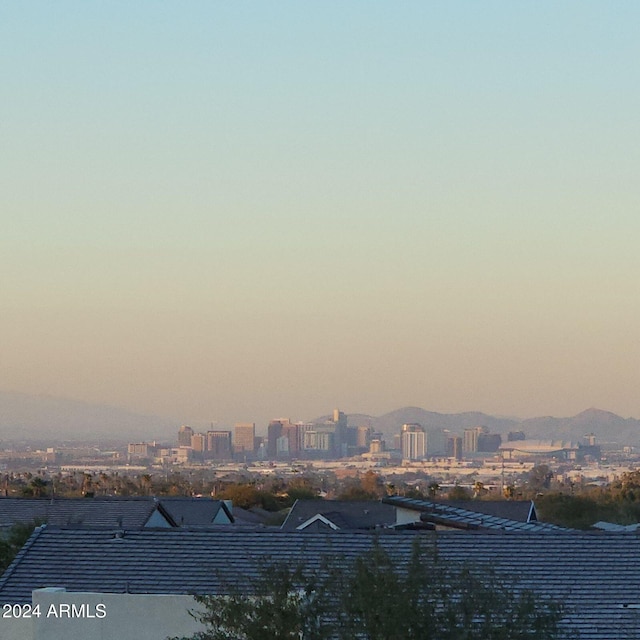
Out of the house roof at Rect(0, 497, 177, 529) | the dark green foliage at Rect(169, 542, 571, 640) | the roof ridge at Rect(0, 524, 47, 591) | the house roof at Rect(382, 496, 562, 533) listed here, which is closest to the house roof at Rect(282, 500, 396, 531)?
the house roof at Rect(0, 497, 177, 529)

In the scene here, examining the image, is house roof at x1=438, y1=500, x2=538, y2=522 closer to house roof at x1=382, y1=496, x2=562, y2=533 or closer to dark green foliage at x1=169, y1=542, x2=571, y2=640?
house roof at x1=382, y1=496, x2=562, y2=533

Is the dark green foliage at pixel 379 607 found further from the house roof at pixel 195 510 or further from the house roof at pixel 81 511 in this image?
the house roof at pixel 195 510

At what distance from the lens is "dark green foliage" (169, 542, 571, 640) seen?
14664 millimetres

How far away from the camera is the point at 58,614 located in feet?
63.4

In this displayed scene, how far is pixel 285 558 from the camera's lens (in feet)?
66.8

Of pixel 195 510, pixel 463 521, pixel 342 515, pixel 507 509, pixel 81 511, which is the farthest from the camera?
pixel 195 510

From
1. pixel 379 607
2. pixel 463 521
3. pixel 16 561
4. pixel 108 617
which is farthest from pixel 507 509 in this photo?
pixel 379 607

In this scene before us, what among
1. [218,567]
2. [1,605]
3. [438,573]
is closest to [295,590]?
[438,573]

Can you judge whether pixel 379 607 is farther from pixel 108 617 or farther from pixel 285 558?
pixel 108 617

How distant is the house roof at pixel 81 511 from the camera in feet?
114

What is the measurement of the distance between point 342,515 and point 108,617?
78.7 feet

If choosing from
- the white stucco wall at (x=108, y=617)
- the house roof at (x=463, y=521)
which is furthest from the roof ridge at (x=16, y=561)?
the house roof at (x=463, y=521)

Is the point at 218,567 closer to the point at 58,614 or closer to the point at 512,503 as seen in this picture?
the point at 58,614

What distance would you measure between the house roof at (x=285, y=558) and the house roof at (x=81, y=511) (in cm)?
1211
